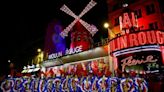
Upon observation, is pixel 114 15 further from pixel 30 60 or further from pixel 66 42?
pixel 30 60

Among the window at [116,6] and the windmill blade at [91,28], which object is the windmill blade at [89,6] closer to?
the windmill blade at [91,28]

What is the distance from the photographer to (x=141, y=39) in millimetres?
19031

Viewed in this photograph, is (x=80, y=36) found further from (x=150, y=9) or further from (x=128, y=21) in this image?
(x=150, y=9)

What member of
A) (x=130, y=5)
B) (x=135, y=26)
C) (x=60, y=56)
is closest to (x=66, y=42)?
(x=60, y=56)

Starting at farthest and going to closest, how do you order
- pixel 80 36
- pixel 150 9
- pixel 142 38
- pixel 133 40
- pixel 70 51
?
1. pixel 80 36
2. pixel 70 51
3. pixel 150 9
4. pixel 133 40
5. pixel 142 38

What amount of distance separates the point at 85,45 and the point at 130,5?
8215 millimetres

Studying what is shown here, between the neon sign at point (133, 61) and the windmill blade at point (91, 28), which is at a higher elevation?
the windmill blade at point (91, 28)

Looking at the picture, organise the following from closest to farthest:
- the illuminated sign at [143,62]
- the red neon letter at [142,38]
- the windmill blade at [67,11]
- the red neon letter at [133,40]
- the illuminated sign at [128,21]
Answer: the red neon letter at [142,38], the red neon letter at [133,40], the illuminated sign at [143,62], the illuminated sign at [128,21], the windmill blade at [67,11]

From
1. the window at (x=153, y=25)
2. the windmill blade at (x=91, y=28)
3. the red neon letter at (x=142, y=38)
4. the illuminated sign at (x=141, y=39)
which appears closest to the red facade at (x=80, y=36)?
the windmill blade at (x=91, y=28)

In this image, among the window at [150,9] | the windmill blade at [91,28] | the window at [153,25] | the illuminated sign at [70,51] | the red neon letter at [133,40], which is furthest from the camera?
the windmill blade at [91,28]

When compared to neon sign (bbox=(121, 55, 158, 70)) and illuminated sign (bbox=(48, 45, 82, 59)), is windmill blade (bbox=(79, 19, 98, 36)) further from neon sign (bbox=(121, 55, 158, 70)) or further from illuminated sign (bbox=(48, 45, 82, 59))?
neon sign (bbox=(121, 55, 158, 70))

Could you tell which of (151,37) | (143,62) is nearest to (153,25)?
(143,62)

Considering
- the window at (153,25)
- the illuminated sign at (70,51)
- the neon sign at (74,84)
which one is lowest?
the neon sign at (74,84)

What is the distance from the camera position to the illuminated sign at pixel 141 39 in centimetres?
1875
